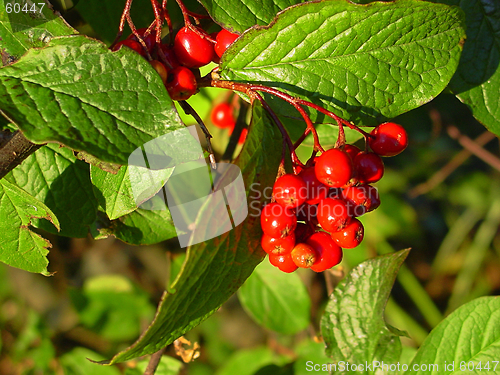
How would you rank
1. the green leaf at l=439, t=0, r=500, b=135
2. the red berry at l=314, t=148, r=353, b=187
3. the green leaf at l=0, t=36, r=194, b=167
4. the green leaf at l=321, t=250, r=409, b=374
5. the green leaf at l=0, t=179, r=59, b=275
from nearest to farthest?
the green leaf at l=0, t=36, r=194, b=167, the red berry at l=314, t=148, r=353, b=187, the green leaf at l=0, t=179, r=59, b=275, the green leaf at l=439, t=0, r=500, b=135, the green leaf at l=321, t=250, r=409, b=374

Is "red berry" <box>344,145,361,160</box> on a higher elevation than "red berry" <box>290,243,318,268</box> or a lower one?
higher

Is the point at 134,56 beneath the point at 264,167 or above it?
above

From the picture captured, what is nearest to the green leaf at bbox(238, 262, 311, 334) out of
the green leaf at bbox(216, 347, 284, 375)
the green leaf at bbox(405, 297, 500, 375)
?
the green leaf at bbox(216, 347, 284, 375)

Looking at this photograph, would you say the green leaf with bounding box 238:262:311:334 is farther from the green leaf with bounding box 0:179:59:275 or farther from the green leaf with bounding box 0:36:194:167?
the green leaf with bounding box 0:36:194:167

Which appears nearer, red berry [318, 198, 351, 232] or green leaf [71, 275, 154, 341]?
red berry [318, 198, 351, 232]

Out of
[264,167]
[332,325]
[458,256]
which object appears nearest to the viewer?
[264,167]

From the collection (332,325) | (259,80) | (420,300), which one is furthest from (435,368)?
(420,300)

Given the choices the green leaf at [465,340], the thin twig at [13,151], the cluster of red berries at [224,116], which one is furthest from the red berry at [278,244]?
the cluster of red berries at [224,116]

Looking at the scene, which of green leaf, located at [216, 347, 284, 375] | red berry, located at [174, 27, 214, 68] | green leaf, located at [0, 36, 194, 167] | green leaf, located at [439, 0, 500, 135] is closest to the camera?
green leaf, located at [0, 36, 194, 167]

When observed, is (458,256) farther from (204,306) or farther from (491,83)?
(204,306)
